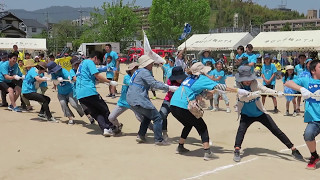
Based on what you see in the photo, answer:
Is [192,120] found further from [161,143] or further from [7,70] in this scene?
[7,70]

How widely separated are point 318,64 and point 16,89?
892 cm

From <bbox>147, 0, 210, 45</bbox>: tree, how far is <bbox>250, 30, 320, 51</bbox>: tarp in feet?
87.3

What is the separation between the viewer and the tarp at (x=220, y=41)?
94.9 feet

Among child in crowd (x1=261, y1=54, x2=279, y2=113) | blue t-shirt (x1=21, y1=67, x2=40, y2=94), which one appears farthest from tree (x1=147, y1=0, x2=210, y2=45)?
blue t-shirt (x1=21, y1=67, x2=40, y2=94)

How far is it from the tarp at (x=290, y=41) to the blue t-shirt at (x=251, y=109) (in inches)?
685

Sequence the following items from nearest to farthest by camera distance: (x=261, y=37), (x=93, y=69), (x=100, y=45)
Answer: (x=93, y=69) → (x=261, y=37) → (x=100, y=45)

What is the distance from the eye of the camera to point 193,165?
6223 mm

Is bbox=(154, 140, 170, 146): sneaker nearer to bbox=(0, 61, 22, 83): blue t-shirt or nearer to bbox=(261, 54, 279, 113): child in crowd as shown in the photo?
bbox=(261, 54, 279, 113): child in crowd

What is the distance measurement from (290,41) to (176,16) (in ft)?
97.8

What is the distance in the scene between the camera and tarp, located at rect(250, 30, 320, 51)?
22.7 metres

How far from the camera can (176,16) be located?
2060 inches

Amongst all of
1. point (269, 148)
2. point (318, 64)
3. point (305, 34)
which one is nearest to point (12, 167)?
point (269, 148)

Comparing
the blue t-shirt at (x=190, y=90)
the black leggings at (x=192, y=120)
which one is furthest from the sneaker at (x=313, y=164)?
the blue t-shirt at (x=190, y=90)

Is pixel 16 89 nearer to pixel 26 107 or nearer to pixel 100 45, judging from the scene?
pixel 26 107
